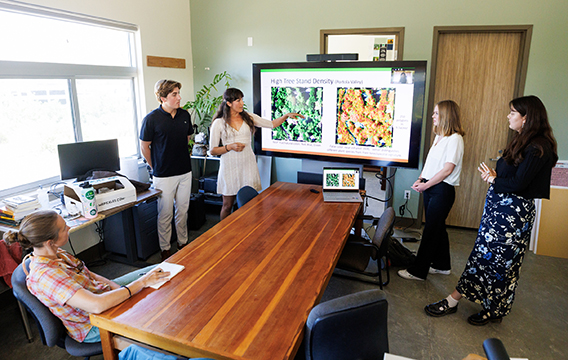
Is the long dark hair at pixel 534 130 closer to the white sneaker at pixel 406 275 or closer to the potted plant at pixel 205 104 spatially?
the white sneaker at pixel 406 275

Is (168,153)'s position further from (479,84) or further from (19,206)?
(479,84)

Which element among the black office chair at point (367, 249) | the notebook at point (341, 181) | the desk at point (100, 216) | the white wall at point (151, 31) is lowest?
the black office chair at point (367, 249)

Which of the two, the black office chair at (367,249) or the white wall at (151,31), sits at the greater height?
the white wall at (151,31)

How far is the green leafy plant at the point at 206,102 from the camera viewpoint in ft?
15.8

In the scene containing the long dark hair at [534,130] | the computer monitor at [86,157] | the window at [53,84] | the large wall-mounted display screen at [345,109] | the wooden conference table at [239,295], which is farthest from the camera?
the large wall-mounted display screen at [345,109]

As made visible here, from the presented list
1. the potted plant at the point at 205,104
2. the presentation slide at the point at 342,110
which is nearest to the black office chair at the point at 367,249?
the presentation slide at the point at 342,110

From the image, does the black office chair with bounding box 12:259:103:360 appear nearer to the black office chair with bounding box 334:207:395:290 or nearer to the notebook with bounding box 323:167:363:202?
the black office chair with bounding box 334:207:395:290

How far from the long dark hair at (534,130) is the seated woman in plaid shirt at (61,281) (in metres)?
2.26

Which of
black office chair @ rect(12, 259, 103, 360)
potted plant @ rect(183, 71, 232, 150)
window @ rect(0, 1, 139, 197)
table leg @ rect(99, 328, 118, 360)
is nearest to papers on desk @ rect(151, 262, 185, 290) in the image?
table leg @ rect(99, 328, 118, 360)

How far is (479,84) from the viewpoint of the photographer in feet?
13.3

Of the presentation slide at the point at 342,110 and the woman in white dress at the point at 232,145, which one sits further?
the presentation slide at the point at 342,110

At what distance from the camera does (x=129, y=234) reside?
3.45 metres

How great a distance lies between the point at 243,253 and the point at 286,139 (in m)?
2.31

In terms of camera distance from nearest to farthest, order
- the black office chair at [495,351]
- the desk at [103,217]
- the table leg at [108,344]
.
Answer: the black office chair at [495,351]
the table leg at [108,344]
the desk at [103,217]
